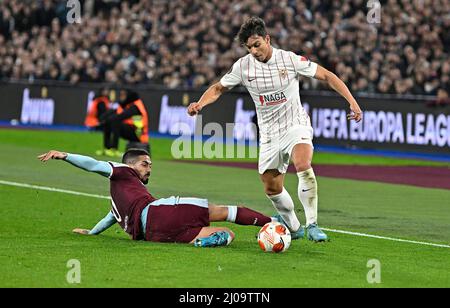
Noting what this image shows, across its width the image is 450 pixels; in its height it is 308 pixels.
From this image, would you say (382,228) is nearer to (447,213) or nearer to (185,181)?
(447,213)

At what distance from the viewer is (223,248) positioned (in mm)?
11312

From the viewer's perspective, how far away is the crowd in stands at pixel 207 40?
28.0 meters

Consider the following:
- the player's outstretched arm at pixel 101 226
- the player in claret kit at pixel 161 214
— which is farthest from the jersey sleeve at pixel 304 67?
the player's outstretched arm at pixel 101 226

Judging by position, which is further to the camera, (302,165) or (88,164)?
(302,165)

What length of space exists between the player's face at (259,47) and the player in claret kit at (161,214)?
168cm

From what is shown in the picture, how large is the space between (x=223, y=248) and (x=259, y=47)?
86.6 inches

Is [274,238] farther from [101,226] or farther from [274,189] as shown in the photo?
[101,226]

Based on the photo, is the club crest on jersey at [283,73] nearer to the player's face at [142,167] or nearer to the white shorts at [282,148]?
the white shorts at [282,148]

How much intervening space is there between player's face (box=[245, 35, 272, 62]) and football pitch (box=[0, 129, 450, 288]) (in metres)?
2.03

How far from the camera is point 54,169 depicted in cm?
2169

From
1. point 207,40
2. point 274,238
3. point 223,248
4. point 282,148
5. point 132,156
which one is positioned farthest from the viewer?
point 207,40

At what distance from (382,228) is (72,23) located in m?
26.7

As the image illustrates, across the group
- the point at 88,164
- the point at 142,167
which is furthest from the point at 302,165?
the point at 88,164
